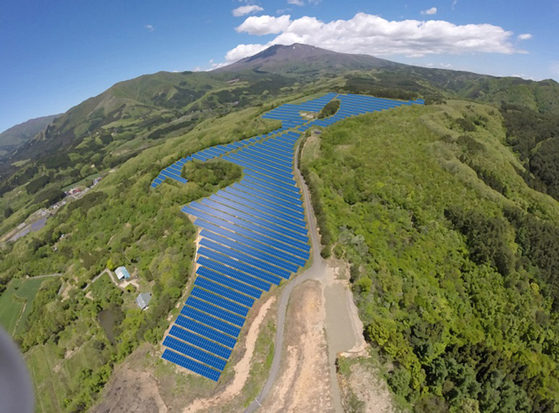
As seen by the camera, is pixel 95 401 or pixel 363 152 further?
pixel 363 152

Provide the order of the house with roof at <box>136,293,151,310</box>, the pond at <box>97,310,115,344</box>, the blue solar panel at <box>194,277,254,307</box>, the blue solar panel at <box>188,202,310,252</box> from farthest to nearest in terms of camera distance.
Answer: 1. the blue solar panel at <box>188,202,310,252</box>
2. the pond at <box>97,310,115,344</box>
3. the house with roof at <box>136,293,151,310</box>
4. the blue solar panel at <box>194,277,254,307</box>

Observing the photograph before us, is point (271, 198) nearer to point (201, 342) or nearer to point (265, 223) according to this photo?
point (265, 223)

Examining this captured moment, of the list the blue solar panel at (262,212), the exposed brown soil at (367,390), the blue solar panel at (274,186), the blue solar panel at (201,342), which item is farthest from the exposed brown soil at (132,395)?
the blue solar panel at (274,186)

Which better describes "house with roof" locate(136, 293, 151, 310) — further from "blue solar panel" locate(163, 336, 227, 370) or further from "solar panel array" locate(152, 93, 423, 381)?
"blue solar panel" locate(163, 336, 227, 370)

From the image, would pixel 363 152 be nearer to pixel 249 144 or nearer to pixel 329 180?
pixel 329 180

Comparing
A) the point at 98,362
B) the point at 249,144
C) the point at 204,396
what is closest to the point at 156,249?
the point at 98,362

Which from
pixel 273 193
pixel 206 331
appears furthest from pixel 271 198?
pixel 206 331

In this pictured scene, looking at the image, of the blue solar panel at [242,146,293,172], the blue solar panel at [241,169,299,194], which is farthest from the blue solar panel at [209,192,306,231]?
the blue solar panel at [242,146,293,172]
